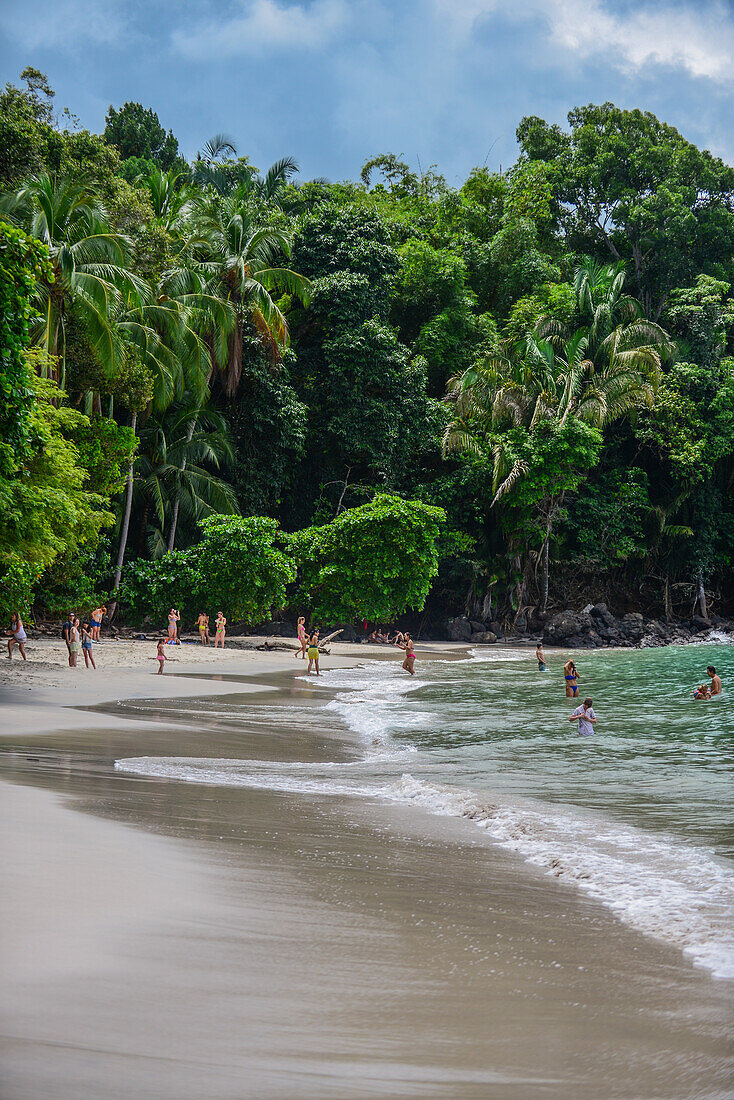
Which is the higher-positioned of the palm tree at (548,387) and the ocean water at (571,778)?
the palm tree at (548,387)

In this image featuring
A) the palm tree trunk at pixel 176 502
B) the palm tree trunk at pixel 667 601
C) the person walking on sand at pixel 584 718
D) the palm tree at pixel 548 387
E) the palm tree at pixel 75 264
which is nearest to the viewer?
the person walking on sand at pixel 584 718

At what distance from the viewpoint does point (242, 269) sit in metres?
30.1

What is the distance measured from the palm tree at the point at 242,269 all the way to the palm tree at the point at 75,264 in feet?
20.0

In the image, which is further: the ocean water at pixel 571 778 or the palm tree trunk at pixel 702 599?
the palm tree trunk at pixel 702 599

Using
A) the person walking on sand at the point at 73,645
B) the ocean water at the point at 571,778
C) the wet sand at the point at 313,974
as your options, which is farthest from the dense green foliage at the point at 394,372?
the wet sand at the point at 313,974

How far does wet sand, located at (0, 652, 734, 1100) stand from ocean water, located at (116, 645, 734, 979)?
0.53 meters

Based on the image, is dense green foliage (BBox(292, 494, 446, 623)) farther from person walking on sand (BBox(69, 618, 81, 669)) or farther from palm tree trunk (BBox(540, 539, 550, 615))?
person walking on sand (BBox(69, 618, 81, 669))

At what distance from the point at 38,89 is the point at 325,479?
55.2ft

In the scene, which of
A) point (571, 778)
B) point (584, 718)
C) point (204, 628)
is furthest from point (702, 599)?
point (571, 778)

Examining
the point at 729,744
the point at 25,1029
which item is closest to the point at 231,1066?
the point at 25,1029

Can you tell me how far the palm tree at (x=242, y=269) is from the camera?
29.6 metres

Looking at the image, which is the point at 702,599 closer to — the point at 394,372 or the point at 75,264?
the point at 394,372

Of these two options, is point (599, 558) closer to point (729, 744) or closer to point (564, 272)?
point (564, 272)

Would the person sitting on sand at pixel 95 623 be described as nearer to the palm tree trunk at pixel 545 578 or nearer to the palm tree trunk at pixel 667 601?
the palm tree trunk at pixel 545 578
